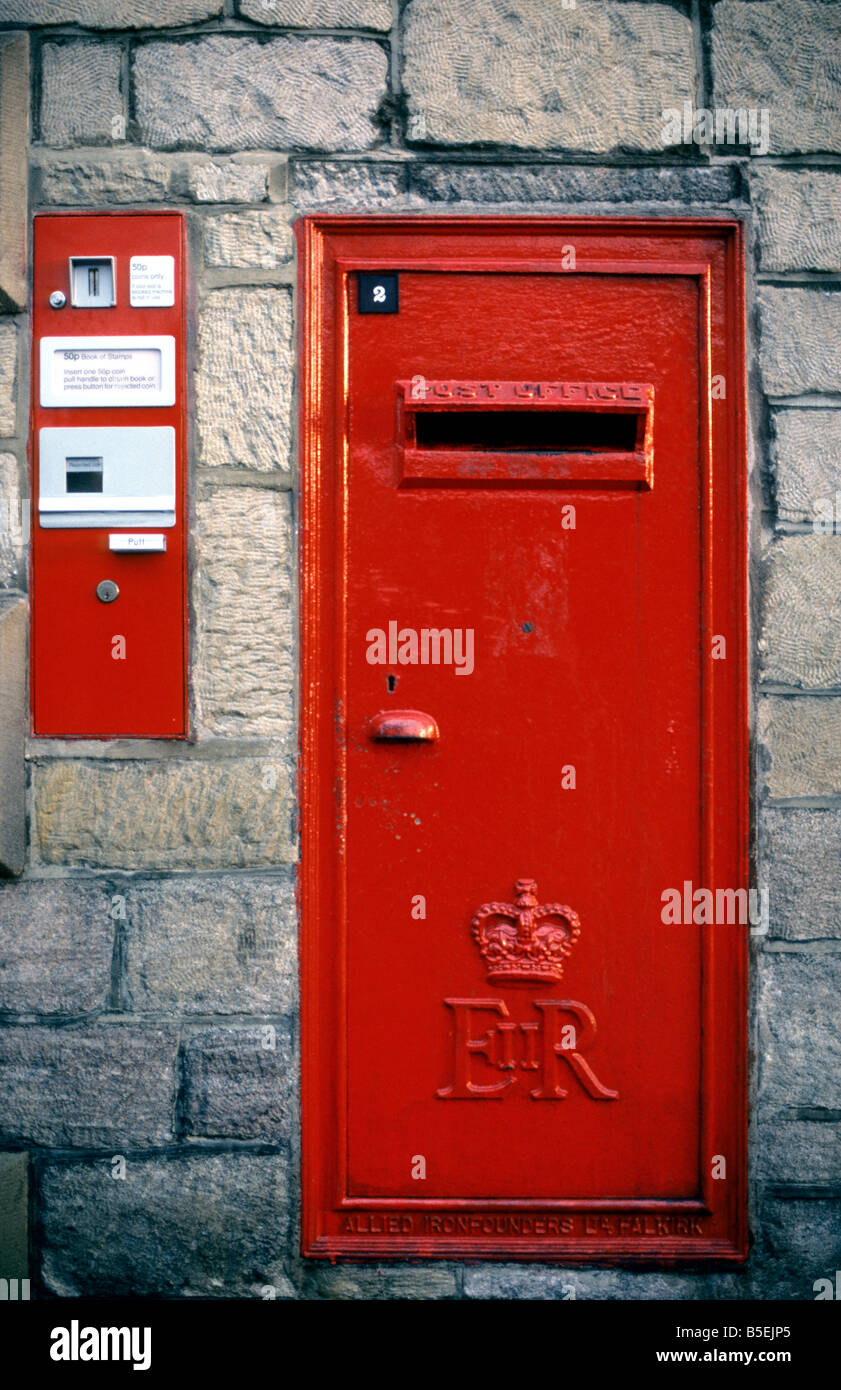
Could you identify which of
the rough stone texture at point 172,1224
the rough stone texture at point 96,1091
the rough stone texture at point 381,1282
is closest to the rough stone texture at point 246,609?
the rough stone texture at point 96,1091

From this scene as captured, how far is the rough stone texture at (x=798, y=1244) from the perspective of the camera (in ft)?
8.99

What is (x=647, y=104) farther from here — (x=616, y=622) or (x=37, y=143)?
(x=37, y=143)

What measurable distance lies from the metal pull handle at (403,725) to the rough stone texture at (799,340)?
46.6 inches

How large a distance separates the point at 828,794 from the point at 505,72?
196 centimetres

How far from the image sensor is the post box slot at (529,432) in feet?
8.79

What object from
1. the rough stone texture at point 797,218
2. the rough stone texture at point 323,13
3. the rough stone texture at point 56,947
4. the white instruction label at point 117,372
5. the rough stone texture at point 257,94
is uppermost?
the rough stone texture at point 323,13

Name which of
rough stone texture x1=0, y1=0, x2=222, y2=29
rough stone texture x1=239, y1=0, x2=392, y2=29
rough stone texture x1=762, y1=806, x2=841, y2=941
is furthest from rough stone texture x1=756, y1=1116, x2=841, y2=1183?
rough stone texture x1=0, y1=0, x2=222, y2=29

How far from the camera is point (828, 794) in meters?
2.75

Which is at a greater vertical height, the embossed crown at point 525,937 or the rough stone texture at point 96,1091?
the embossed crown at point 525,937

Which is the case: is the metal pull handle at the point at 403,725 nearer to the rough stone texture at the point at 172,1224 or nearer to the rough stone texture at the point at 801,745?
the rough stone texture at the point at 801,745

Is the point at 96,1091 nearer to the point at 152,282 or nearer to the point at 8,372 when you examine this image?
the point at 8,372

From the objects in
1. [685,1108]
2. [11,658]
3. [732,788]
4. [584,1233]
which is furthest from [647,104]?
[584,1233]

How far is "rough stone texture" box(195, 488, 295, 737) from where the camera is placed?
2730 millimetres

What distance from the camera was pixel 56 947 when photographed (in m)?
2.73
